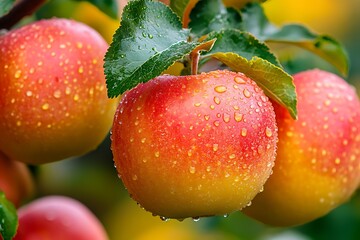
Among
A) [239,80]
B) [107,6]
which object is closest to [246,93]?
[239,80]

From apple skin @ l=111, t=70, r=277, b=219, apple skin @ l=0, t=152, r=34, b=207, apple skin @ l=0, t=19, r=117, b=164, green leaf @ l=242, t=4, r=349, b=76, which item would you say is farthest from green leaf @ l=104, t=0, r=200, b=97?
apple skin @ l=0, t=152, r=34, b=207

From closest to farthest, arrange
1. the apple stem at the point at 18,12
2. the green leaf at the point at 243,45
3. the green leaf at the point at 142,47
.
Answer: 1. the green leaf at the point at 142,47
2. the green leaf at the point at 243,45
3. the apple stem at the point at 18,12

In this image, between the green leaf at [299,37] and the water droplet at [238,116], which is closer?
the water droplet at [238,116]

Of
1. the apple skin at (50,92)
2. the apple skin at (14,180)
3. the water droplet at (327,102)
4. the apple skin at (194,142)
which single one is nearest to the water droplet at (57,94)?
the apple skin at (50,92)

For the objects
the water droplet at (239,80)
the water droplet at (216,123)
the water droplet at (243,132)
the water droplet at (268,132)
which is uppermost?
the water droplet at (239,80)

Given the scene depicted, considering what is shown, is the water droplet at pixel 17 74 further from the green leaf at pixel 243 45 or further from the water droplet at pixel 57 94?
the green leaf at pixel 243 45

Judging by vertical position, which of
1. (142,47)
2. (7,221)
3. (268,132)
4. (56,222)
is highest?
(142,47)

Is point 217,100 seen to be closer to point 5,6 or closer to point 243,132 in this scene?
point 243,132

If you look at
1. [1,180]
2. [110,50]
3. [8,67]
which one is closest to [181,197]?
[110,50]
